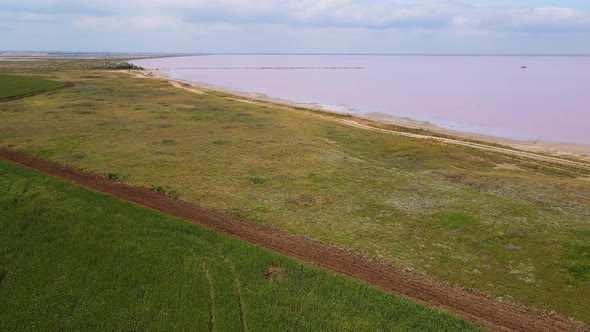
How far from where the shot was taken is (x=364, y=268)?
19547 mm

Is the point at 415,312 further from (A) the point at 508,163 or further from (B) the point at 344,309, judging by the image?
(A) the point at 508,163

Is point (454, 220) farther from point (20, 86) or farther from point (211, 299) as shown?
point (20, 86)

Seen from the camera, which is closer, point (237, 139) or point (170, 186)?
point (170, 186)

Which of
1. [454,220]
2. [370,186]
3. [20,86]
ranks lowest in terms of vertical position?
[454,220]

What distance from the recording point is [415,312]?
16.3m

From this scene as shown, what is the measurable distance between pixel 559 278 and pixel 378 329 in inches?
409

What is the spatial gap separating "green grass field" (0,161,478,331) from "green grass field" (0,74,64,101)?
2190 inches

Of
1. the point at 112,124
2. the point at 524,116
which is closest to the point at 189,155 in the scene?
the point at 112,124

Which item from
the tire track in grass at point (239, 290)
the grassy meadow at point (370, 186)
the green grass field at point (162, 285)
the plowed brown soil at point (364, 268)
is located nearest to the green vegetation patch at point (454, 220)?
the grassy meadow at point (370, 186)

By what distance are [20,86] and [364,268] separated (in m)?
81.5

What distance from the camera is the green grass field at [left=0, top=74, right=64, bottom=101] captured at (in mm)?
66825

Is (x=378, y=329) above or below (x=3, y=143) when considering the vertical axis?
below

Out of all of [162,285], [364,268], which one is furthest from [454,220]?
[162,285]

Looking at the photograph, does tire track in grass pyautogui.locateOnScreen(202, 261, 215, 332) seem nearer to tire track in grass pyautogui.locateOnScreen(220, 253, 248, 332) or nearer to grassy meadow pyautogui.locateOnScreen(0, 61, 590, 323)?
tire track in grass pyautogui.locateOnScreen(220, 253, 248, 332)
